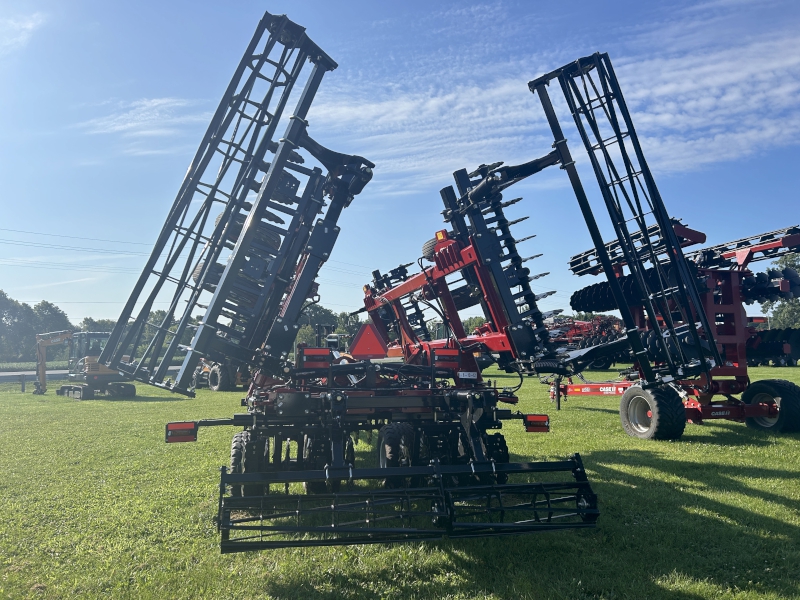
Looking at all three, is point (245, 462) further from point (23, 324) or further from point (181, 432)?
point (23, 324)

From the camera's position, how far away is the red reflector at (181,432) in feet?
20.8

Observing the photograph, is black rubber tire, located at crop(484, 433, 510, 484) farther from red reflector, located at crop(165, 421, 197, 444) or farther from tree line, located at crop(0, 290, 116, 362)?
tree line, located at crop(0, 290, 116, 362)

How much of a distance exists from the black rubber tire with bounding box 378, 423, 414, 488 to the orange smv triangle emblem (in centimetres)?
447

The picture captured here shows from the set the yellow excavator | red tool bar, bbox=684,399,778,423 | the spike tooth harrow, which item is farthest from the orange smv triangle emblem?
the yellow excavator

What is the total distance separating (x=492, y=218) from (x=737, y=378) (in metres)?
6.46

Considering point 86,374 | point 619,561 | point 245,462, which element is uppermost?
point 86,374

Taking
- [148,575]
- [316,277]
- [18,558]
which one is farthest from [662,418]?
[18,558]

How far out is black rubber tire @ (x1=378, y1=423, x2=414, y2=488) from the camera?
6066 millimetres

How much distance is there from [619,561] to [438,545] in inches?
61.1

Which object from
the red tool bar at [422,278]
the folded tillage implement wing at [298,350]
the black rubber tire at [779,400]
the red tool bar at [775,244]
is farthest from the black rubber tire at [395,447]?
the red tool bar at [775,244]

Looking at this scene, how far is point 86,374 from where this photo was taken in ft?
79.5

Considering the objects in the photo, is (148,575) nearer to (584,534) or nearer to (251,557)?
(251,557)

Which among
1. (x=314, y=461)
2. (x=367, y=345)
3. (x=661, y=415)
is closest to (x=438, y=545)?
(x=314, y=461)

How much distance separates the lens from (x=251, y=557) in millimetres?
4965
